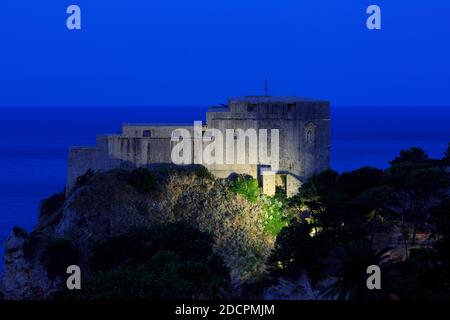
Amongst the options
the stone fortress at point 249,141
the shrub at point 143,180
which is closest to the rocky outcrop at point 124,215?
the shrub at point 143,180

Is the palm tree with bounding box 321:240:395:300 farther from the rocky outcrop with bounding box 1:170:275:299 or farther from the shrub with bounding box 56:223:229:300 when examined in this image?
the rocky outcrop with bounding box 1:170:275:299

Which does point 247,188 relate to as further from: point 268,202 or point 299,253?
point 299,253

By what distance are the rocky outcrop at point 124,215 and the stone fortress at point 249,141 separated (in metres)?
1.07

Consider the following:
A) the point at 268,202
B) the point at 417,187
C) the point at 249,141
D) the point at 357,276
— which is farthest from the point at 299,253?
the point at 357,276

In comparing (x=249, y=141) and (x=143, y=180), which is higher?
(x=249, y=141)

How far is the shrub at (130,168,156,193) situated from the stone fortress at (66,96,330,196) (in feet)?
4.73

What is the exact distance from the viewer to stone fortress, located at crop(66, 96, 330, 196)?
5938cm

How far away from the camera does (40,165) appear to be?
449ft

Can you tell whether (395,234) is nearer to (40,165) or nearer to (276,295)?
(276,295)

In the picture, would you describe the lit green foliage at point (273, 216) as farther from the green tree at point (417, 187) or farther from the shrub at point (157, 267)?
the green tree at point (417, 187)

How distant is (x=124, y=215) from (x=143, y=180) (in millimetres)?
1911

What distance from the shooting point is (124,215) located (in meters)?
58.3
